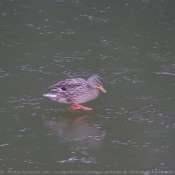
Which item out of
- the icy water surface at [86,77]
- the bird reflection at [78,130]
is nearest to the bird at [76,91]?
the icy water surface at [86,77]

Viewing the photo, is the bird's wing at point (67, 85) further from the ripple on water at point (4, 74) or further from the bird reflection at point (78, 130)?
the ripple on water at point (4, 74)

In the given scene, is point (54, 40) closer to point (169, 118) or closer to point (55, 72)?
point (55, 72)

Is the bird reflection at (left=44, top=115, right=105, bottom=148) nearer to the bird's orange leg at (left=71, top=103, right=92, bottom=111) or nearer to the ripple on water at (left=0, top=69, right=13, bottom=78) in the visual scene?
the bird's orange leg at (left=71, top=103, right=92, bottom=111)

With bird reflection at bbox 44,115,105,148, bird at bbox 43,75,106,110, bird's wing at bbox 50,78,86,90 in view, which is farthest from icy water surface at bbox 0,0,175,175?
bird's wing at bbox 50,78,86,90

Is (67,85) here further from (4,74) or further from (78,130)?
(4,74)

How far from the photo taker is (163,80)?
809cm

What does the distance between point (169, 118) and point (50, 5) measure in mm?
5615

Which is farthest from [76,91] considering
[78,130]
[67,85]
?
[78,130]

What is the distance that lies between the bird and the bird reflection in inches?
12.9

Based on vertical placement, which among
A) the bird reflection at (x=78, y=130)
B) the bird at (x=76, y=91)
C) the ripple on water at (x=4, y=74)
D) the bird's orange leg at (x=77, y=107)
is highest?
the ripple on water at (x=4, y=74)

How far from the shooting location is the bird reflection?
6.27 metres

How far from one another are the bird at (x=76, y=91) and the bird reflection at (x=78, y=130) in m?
0.33

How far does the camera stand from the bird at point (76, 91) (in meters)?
7.18

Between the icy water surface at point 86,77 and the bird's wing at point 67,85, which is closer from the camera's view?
the icy water surface at point 86,77
